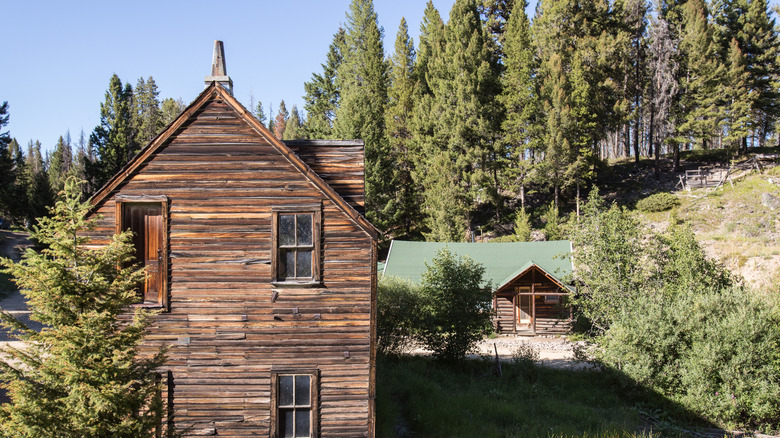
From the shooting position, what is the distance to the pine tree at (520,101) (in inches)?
1692

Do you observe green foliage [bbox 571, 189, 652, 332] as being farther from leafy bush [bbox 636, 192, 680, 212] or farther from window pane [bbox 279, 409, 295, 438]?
leafy bush [bbox 636, 192, 680, 212]

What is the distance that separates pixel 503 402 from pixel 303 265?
30.6ft

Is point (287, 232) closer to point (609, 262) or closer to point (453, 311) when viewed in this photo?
point (453, 311)

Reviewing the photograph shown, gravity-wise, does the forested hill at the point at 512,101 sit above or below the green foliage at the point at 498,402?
above

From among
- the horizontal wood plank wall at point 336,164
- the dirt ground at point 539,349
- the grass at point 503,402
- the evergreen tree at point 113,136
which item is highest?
the evergreen tree at point 113,136

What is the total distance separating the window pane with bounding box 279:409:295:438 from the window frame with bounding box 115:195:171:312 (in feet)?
11.1

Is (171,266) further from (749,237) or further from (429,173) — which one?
(749,237)

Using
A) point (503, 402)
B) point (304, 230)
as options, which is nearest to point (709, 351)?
point (503, 402)

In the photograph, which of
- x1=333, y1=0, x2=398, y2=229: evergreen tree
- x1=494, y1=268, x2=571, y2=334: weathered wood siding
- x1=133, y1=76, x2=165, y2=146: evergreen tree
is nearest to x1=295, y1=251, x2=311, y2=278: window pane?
x1=494, y1=268, x2=571, y2=334: weathered wood siding

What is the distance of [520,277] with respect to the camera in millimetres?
28391

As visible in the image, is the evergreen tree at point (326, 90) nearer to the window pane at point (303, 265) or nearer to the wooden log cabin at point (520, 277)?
the wooden log cabin at point (520, 277)

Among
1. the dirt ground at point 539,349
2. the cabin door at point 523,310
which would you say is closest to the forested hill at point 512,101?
the cabin door at point 523,310

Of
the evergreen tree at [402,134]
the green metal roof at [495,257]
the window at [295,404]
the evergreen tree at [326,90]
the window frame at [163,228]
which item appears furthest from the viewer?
the evergreen tree at [326,90]

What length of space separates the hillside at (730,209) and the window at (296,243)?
2443cm
